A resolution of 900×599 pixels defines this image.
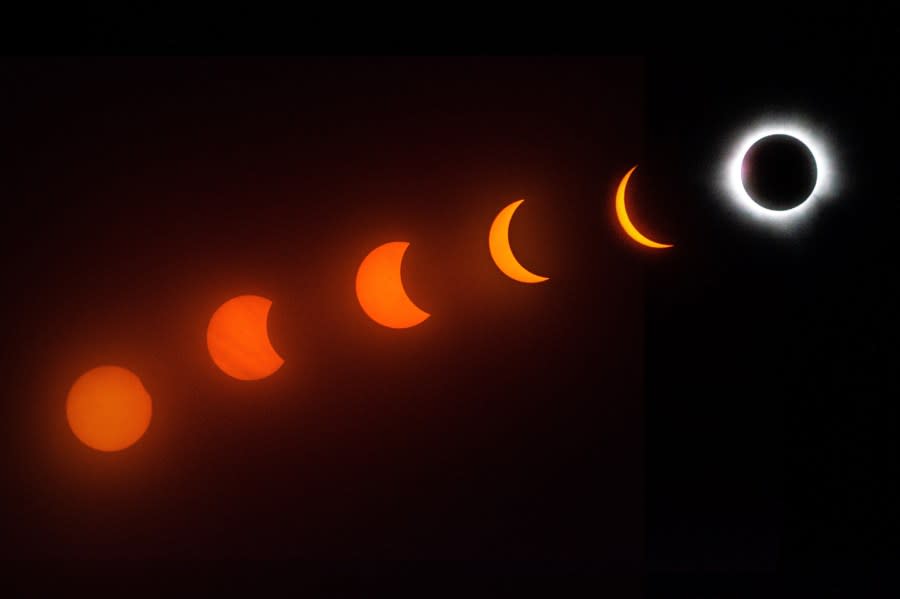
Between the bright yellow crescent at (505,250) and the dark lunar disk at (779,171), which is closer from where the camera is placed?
the dark lunar disk at (779,171)

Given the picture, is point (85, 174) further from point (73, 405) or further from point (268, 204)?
point (73, 405)

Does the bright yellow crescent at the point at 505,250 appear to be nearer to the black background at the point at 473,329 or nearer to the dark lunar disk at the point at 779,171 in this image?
the black background at the point at 473,329

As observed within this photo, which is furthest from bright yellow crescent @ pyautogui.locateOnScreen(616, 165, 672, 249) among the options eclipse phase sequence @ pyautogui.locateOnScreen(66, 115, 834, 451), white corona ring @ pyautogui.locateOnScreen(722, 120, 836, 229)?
white corona ring @ pyautogui.locateOnScreen(722, 120, 836, 229)

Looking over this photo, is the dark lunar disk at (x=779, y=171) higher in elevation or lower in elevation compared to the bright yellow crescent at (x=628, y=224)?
higher

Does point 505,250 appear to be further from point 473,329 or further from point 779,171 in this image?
point 779,171

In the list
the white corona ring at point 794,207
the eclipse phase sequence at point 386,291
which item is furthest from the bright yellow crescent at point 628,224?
the white corona ring at point 794,207

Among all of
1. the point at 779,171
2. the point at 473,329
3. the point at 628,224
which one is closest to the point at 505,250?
the point at 473,329

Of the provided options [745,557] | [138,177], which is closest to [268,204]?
[138,177]
